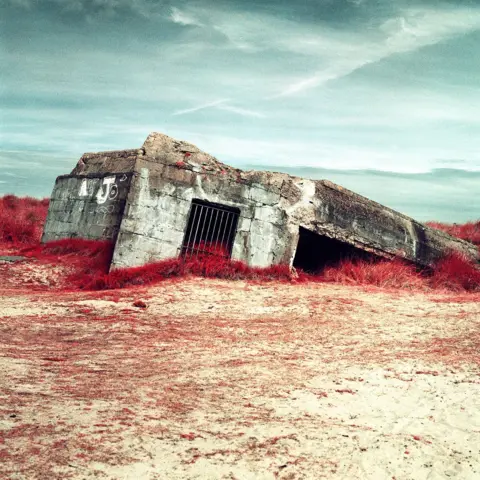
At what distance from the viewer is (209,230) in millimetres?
9797

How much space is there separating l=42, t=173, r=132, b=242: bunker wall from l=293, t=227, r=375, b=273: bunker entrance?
3.57 meters

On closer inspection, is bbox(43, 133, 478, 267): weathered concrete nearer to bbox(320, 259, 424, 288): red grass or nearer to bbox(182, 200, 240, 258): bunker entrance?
bbox(182, 200, 240, 258): bunker entrance

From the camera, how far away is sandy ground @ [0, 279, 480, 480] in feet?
9.73

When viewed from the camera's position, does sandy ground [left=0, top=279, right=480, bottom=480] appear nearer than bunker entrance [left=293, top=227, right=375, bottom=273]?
Yes

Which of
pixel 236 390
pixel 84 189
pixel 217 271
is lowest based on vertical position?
pixel 236 390

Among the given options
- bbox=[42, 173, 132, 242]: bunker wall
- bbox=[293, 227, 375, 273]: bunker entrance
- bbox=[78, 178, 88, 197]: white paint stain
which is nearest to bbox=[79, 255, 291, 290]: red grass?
bbox=[293, 227, 375, 273]: bunker entrance

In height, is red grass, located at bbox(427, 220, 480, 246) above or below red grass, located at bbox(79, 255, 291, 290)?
above

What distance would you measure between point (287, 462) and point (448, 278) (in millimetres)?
8276

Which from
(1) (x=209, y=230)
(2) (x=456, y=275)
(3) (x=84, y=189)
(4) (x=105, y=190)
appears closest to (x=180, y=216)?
(1) (x=209, y=230)

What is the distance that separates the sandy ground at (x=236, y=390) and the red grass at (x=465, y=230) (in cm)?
594

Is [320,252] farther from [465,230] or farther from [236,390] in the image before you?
[236,390]

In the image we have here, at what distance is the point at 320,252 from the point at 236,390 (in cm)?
716

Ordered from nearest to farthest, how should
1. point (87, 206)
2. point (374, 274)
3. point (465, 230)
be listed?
point (374, 274), point (87, 206), point (465, 230)

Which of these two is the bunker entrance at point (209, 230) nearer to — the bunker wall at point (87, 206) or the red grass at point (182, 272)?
the red grass at point (182, 272)
